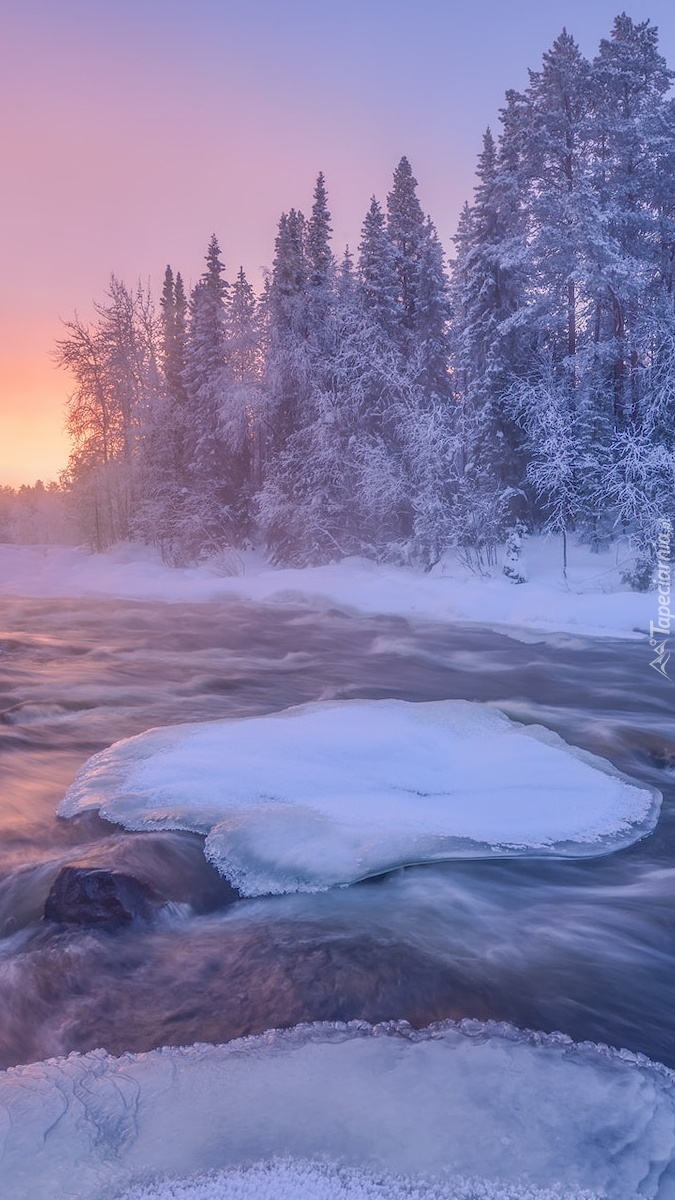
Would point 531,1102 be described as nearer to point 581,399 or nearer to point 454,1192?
point 454,1192

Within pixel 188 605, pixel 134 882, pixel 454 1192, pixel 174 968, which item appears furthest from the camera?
pixel 188 605

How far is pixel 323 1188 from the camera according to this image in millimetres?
2016

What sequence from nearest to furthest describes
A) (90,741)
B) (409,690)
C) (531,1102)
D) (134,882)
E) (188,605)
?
(531,1102)
(134,882)
(90,741)
(409,690)
(188,605)

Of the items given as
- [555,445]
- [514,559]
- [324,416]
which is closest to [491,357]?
[555,445]

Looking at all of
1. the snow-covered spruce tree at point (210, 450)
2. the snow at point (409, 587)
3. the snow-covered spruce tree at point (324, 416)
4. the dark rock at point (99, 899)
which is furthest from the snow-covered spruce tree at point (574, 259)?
the dark rock at point (99, 899)

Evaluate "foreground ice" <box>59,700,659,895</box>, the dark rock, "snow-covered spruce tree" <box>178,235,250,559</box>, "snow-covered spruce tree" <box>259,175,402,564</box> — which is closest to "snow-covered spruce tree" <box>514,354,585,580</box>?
"snow-covered spruce tree" <box>259,175,402,564</box>

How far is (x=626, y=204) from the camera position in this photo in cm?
2488

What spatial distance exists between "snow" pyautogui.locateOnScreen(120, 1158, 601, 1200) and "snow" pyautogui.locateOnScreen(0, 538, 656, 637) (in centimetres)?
1357

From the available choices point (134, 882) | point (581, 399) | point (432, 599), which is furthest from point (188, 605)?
point (134, 882)

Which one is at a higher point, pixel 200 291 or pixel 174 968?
pixel 200 291

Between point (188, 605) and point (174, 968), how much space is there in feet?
59.0

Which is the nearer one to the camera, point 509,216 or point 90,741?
point 90,741

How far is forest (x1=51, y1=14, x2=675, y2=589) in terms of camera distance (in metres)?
22.1

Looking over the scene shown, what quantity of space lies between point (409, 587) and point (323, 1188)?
60.4 ft
